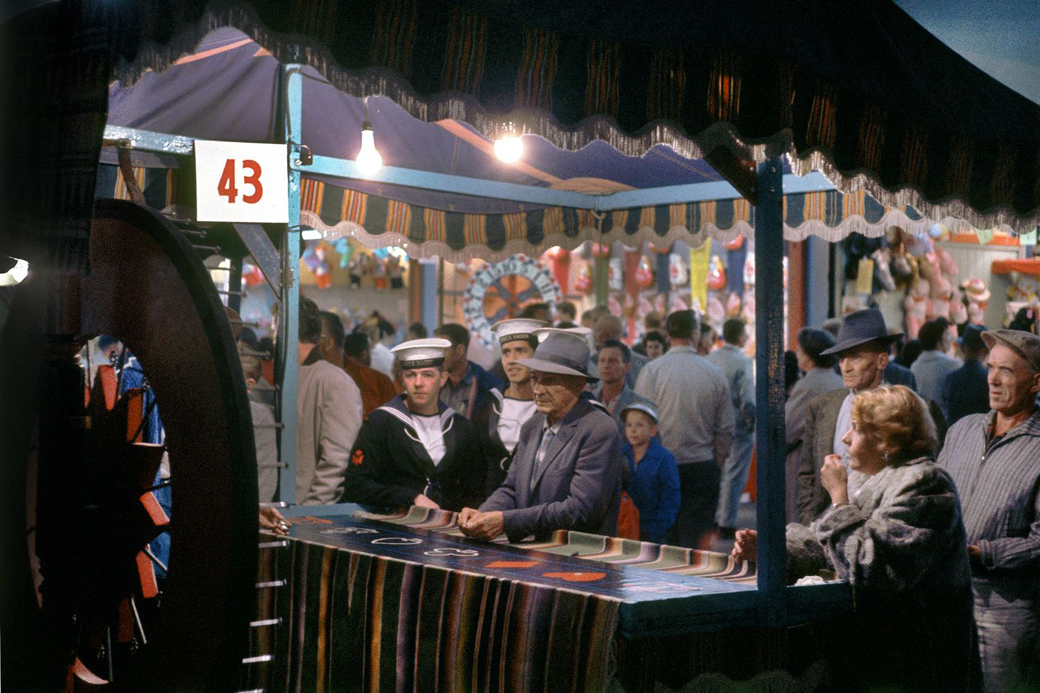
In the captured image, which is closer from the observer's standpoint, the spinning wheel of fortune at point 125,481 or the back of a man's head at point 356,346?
the spinning wheel of fortune at point 125,481

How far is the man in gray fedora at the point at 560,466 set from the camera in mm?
4680

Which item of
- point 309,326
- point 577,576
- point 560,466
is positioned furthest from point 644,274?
point 577,576

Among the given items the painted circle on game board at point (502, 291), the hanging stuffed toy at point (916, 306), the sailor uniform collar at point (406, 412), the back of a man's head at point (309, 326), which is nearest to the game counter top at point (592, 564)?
the sailor uniform collar at point (406, 412)

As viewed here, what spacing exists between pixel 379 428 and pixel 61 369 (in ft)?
10.4

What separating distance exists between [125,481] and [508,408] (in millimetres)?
3825

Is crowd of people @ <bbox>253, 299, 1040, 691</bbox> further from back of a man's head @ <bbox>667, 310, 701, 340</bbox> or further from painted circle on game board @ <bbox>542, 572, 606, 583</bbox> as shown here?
painted circle on game board @ <bbox>542, 572, 606, 583</bbox>

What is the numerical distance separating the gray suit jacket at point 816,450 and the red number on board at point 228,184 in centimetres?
316

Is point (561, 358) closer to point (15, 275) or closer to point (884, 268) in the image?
point (15, 275)

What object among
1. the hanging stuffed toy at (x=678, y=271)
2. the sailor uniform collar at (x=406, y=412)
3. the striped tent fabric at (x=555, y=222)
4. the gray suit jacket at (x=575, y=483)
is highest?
the hanging stuffed toy at (x=678, y=271)

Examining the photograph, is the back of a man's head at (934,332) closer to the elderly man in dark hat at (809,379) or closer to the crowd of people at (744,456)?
the crowd of people at (744,456)

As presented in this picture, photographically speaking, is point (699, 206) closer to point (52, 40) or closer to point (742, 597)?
point (742, 597)

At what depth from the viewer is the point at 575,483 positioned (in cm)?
474

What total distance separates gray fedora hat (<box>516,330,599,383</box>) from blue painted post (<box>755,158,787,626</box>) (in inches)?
48.5

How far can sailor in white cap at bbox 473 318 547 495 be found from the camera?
21.1 ft
